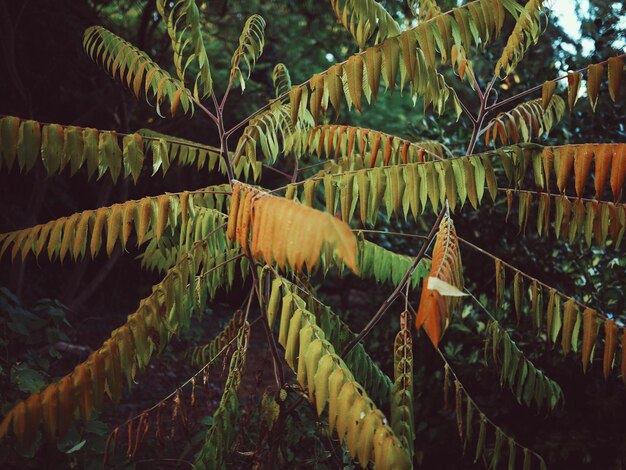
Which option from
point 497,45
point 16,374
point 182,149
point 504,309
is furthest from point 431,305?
point 497,45

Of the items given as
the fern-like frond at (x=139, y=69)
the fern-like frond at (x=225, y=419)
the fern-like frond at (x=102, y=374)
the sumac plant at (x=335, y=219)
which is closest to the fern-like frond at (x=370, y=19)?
the sumac plant at (x=335, y=219)

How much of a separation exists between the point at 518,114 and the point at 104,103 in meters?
4.43

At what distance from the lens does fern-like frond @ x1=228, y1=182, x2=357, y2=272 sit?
39.8 inches

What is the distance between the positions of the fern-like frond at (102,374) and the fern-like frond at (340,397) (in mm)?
380

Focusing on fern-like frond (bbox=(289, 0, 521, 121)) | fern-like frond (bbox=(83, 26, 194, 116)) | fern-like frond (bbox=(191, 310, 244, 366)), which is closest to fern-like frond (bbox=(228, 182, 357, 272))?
fern-like frond (bbox=(289, 0, 521, 121))

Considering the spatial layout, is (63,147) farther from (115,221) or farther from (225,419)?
(225,419)

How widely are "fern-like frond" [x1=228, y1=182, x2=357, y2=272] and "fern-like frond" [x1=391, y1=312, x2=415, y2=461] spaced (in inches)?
25.1

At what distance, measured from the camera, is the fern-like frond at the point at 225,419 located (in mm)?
1852

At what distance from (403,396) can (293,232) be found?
0.76 meters

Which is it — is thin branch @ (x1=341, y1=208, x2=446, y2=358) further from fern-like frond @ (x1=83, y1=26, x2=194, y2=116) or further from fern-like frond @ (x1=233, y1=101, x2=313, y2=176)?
fern-like frond @ (x1=83, y1=26, x2=194, y2=116)

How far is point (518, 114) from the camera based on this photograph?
2061 mm

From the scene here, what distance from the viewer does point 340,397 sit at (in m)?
1.29

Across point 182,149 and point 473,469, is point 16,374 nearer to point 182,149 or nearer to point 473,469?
point 182,149

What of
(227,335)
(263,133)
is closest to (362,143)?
(263,133)
